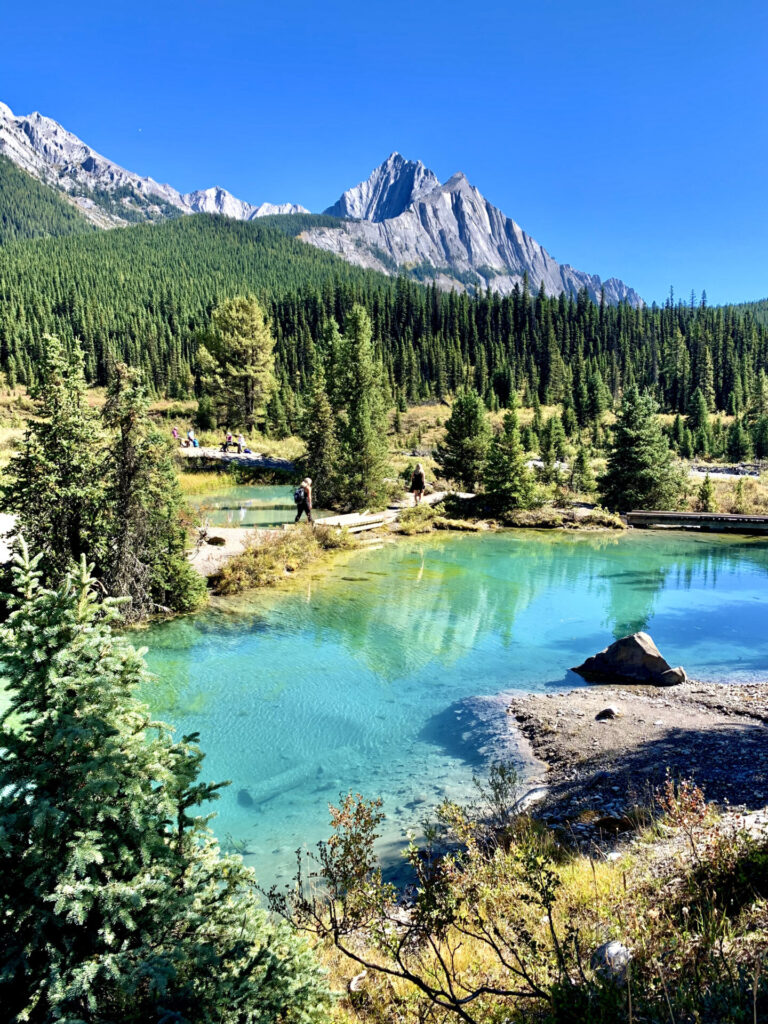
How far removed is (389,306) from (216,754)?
132047 mm

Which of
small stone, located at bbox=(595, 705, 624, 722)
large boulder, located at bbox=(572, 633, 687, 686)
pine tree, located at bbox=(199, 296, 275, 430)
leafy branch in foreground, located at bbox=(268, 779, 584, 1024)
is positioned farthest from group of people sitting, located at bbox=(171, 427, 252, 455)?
leafy branch in foreground, located at bbox=(268, 779, 584, 1024)

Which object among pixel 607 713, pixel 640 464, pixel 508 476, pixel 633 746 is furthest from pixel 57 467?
→ pixel 640 464

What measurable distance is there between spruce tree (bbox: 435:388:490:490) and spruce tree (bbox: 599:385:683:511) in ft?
24.4

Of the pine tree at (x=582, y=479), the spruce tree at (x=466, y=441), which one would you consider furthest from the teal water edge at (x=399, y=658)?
the pine tree at (x=582, y=479)

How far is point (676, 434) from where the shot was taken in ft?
233

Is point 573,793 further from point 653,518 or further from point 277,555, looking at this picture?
point 653,518

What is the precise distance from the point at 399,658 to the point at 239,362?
170 ft

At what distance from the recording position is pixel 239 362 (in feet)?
195

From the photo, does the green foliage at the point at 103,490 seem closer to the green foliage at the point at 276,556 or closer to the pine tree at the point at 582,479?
the green foliage at the point at 276,556

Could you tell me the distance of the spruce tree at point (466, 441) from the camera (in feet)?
109

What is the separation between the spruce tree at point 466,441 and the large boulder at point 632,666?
2187 cm

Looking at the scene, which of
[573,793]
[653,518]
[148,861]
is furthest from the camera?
[653,518]

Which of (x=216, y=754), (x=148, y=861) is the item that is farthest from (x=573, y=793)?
(x=148, y=861)

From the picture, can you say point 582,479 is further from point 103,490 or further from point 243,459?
point 103,490
